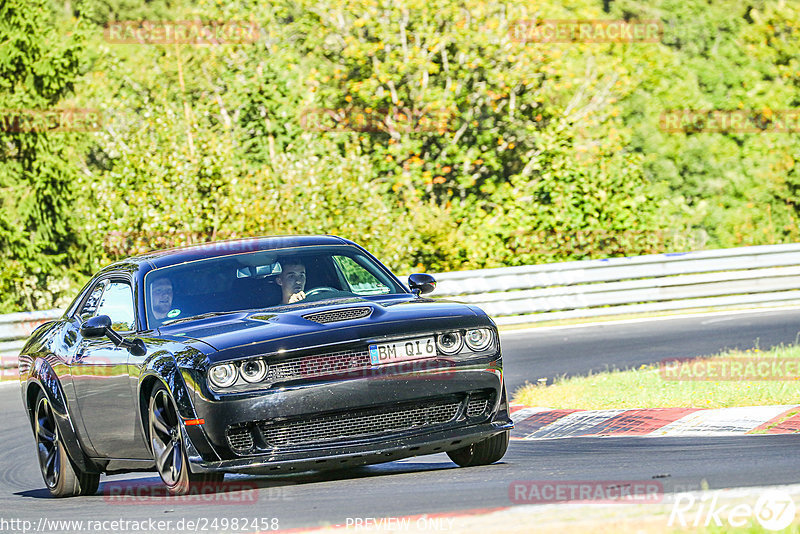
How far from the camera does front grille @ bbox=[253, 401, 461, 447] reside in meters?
6.70

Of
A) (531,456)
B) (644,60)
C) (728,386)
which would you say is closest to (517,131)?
(644,60)

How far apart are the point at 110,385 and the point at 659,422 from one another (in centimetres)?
370

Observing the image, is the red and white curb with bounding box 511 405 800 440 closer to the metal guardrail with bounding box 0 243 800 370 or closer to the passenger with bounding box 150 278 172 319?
the passenger with bounding box 150 278 172 319

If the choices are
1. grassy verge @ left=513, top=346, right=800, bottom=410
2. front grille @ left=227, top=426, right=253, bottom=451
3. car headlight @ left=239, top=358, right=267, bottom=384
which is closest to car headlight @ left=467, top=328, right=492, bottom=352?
car headlight @ left=239, top=358, right=267, bottom=384

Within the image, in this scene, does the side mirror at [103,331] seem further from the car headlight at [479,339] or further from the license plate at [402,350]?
the car headlight at [479,339]

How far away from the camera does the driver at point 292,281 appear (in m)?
7.88

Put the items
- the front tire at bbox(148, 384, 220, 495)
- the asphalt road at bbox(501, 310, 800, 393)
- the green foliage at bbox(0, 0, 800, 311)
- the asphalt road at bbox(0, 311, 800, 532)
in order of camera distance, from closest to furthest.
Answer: the asphalt road at bbox(0, 311, 800, 532) → the front tire at bbox(148, 384, 220, 495) → the asphalt road at bbox(501, 310, 800, 393) → the green foliage at bbox(0, 0, 800, 311)

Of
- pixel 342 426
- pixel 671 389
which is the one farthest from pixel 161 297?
pixel 671 389

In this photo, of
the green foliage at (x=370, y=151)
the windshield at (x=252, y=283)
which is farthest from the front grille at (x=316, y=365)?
the green foliage at (x=370, y=151)

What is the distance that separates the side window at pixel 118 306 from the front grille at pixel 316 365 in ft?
4.88

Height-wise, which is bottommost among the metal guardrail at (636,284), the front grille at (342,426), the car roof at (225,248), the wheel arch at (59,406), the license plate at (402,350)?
the metal guardrail at (636,284)

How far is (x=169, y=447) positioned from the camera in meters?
7.04

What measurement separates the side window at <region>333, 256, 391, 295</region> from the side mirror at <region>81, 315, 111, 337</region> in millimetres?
1521

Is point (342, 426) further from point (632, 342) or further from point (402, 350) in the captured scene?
point (632, 342)
